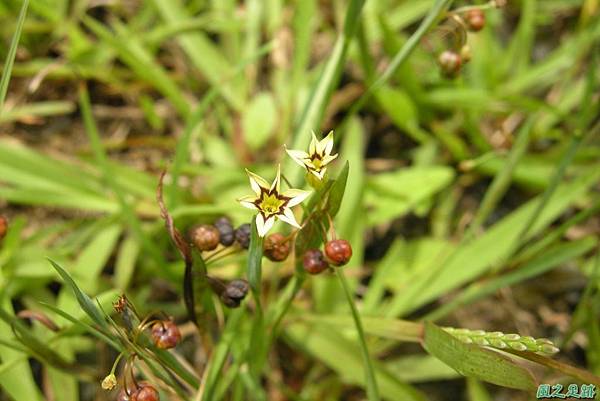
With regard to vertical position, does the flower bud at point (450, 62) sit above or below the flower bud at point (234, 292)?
above

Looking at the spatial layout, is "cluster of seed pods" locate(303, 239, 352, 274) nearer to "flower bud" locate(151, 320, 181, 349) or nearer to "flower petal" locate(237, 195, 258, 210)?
→ "flower petal" locate(237, 195, 258, 210)

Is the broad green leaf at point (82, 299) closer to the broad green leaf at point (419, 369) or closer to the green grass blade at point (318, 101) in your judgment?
the green grass blade at point (318, 101)

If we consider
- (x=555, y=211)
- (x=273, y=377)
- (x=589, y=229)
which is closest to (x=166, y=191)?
(x=273, y=377)

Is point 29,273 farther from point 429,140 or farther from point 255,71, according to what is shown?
point 429,140

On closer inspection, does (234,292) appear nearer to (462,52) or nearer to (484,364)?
(484,364)

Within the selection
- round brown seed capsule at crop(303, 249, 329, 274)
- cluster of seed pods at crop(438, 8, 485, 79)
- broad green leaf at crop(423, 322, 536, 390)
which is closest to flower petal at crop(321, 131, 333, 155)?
round brown seed capsule at crop(303, 249, 329, 274)

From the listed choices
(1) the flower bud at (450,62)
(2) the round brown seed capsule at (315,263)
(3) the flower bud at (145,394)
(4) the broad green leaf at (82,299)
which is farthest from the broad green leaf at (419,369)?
(4) the broad green leaf at (82,299)

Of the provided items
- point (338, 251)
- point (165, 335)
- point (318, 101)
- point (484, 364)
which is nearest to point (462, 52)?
point (318, 101)
